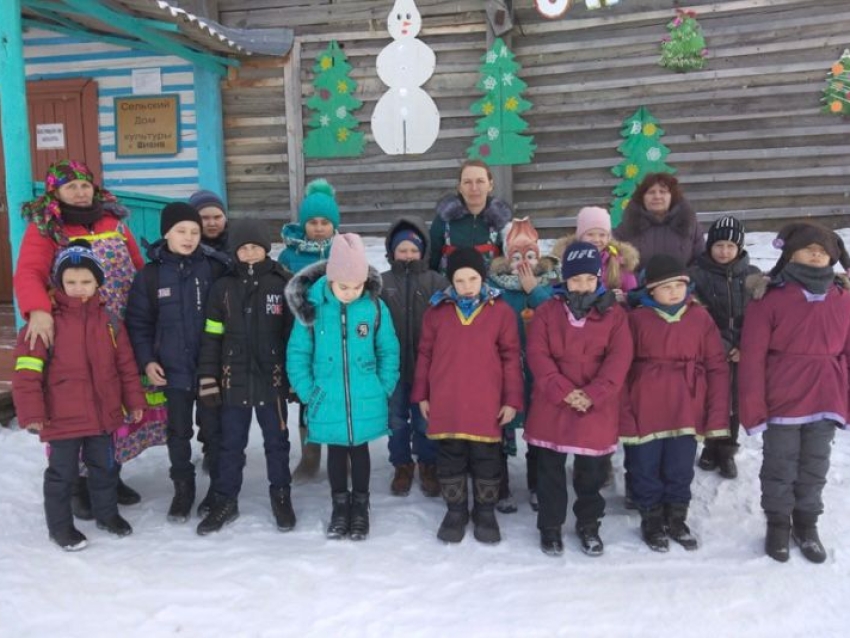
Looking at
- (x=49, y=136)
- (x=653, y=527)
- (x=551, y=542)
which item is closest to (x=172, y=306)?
(x=551, y=542)

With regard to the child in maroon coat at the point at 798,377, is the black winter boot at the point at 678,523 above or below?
below

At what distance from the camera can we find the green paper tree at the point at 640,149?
6.93 meters

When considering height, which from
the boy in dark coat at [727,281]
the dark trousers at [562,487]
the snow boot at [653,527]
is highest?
the boy in dark coat at [727,281]

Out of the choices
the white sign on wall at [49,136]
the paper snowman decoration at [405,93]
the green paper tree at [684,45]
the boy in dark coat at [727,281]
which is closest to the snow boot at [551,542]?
the boy in dark coat at [727,281]

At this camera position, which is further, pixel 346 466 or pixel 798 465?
pixel 346 466

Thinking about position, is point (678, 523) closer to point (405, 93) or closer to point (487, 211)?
point (487, 211)

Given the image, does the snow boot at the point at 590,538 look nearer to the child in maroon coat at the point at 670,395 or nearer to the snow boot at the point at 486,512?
the child in maroon coat at the point at 670,395

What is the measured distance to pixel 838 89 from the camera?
6.65 m

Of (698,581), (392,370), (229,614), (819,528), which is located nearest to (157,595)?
(229,614)

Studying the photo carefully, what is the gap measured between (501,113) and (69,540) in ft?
18.9

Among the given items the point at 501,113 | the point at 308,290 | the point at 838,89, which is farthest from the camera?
the point at 501,113

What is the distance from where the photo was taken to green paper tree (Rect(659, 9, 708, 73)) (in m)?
6.74

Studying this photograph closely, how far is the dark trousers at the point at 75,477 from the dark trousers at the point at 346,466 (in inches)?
43.9

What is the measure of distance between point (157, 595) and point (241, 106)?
19.9 feet
